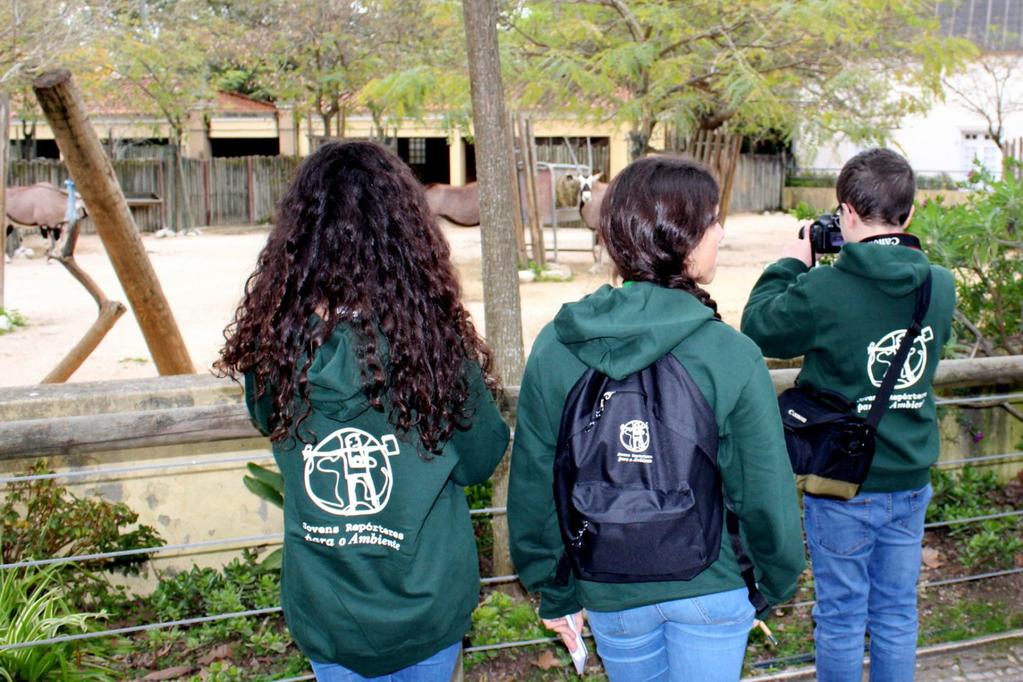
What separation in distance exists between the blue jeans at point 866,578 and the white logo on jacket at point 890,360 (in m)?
0.31

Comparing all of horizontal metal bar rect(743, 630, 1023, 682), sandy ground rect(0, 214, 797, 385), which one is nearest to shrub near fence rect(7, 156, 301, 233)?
sandy ground rect(0, 214, 797, 385)

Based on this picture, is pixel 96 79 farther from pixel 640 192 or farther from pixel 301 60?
pixel 640 192

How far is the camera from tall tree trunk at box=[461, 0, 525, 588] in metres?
3.99

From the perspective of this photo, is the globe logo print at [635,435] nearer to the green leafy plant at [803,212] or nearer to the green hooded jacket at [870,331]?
the green hooded jacket at [870,331]

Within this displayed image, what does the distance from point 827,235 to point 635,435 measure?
1.16 metres

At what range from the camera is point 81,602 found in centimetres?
407

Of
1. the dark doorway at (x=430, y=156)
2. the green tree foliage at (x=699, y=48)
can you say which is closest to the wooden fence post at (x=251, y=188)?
the dark doorway at (x=430, y=156)

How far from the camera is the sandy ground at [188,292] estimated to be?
9242 mm

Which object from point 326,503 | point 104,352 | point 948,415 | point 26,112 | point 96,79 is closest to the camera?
point 326,503

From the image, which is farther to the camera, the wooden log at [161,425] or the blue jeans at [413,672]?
the wooden log at [161,425]

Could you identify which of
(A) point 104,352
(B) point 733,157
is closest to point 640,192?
(A) point 104,352

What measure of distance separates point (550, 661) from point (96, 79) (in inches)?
947

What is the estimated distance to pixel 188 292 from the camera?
13.9 meters

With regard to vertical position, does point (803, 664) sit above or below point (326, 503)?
below
